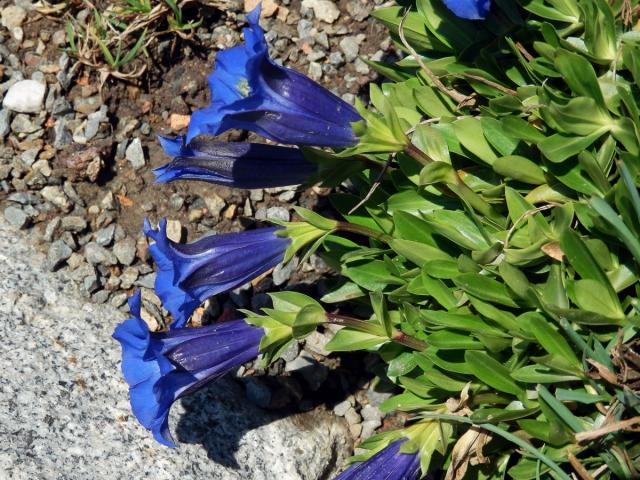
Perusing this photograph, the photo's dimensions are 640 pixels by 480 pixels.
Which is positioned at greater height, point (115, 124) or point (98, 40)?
point (98, 40)

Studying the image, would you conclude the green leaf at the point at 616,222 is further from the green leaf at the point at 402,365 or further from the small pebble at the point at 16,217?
the small pebble at the point at 16,217

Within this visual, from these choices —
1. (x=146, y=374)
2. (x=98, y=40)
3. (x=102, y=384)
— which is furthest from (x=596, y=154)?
(x=98, y=40)

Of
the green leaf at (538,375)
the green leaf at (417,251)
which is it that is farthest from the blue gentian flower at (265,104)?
the green leaf at (538,375)

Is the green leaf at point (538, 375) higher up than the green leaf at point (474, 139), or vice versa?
the green leaf at point (474, 139)

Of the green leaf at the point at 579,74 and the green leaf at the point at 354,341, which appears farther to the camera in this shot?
the green leaf at the point at 354,341

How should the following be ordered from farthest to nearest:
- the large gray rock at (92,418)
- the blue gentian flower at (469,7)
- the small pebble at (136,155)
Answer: the small pebble at (136,155), the large gray rock at (92,418), the blue gentian flower at (469,7)

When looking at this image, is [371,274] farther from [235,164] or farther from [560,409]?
[560,409]

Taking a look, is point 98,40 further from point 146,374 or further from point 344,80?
point 146,374

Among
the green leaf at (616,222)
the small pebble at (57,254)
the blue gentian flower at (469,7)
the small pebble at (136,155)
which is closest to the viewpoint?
the green leaf at (616,222)

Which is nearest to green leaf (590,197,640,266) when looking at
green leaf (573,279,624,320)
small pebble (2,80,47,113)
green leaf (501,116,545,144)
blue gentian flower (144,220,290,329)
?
green leaf (573,279,624,320)
